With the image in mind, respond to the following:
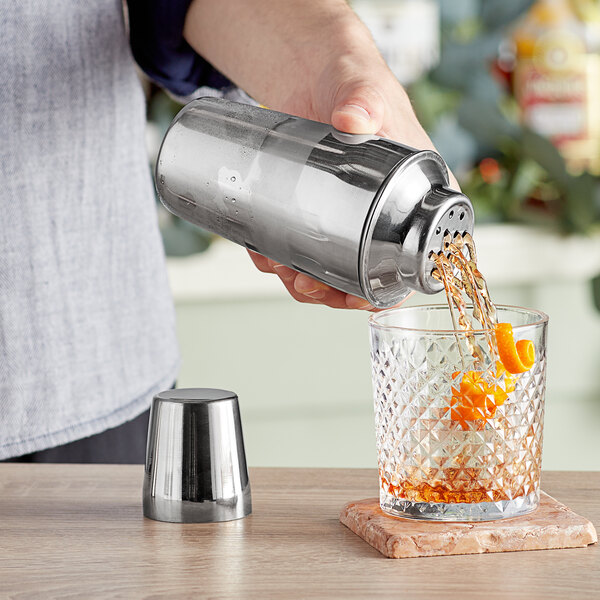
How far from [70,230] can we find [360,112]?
0.45 metres

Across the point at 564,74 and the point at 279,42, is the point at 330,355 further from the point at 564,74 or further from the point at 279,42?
the point at 279,42

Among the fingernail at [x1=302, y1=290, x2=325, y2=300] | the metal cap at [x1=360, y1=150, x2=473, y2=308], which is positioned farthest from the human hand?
the metal cap at [x1=360, y1=150, x2=473, y2=308]

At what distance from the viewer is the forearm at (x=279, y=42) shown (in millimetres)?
905

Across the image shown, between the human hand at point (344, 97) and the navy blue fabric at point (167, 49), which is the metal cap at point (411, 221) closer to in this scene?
the human hand at point (344, 97)

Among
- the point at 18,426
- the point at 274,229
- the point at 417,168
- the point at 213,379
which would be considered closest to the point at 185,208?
the point at 274,229

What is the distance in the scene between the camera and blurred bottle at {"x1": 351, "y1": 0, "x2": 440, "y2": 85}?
2.16 m

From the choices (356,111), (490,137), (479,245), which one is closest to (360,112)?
(356,111)

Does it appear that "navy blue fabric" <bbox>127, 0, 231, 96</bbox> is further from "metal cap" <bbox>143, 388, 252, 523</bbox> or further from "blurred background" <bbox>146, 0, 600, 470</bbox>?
"blurred background" <bbox>146, 0, 600, 470</bbox>

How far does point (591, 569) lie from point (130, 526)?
0.32m

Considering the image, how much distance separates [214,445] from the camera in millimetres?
731

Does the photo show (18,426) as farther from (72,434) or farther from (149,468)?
(149,468)

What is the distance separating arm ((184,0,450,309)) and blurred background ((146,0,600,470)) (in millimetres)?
932

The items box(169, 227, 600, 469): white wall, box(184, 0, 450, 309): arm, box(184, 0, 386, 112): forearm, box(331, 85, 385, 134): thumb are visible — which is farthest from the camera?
box(169, 227, 600, 469): white wall

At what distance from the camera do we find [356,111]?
705 millimetres
